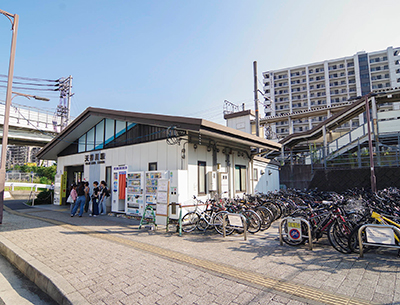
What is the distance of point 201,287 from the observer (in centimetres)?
378

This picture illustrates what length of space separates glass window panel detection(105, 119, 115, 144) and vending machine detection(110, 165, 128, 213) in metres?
1.97

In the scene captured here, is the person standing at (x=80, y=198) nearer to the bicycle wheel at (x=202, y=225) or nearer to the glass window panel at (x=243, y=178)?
the bicycle wheel at (x=202, y=225)

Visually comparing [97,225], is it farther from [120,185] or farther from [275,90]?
[275,90]

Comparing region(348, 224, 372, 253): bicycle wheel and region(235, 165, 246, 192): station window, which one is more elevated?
region(235, 165, 246, 192): station window

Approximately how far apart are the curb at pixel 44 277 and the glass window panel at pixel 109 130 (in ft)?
23.1

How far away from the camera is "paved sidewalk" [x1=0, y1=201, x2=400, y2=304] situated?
3.49 metres

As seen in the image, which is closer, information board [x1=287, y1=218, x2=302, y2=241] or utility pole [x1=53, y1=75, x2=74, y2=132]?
information board [x1=287, y1=218, x2=302, y2=241]

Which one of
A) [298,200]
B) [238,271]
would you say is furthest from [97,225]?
[298,200]

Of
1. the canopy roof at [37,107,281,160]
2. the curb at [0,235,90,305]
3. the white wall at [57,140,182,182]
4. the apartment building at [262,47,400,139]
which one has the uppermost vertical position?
the apartment building at [262,47,400,139]

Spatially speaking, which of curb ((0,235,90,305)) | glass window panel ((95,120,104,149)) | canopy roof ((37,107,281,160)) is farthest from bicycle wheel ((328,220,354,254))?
glass window panel ((95,120,104,149))

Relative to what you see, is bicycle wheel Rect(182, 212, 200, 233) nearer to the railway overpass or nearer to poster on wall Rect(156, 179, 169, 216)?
poster on wall Rect(156, 179, 169, 216)

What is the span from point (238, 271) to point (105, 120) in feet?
36.9

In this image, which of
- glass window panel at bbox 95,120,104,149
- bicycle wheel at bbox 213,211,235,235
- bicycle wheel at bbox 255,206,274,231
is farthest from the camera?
glass window panel at bbox 95,120,104,149

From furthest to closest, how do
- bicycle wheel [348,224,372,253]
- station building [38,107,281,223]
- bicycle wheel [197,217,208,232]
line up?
station building [38,107,281,223] < bicycle wheel [197,217,208,232] < bicycle wheel [348,224,372,253]
